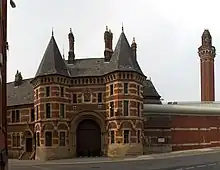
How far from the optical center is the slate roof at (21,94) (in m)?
67.8

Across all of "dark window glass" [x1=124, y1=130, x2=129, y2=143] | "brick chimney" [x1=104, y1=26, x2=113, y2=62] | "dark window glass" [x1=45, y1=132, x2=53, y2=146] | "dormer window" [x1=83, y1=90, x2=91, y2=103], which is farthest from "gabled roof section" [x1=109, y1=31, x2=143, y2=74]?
"dark window glass" [x1=45, y1=132, x2=53, y2=146]

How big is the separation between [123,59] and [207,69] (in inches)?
1385

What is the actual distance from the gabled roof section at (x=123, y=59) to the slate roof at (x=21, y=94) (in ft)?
45.4

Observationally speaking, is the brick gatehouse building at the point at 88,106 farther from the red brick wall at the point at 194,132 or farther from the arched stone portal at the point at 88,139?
the red brick wall at the point at 194,132

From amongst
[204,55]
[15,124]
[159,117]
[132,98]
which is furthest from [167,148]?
[204,55]

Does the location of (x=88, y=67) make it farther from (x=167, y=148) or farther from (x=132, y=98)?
(x=167, y=148)

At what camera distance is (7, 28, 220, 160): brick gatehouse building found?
186 feet

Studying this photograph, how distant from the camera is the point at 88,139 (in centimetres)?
5956

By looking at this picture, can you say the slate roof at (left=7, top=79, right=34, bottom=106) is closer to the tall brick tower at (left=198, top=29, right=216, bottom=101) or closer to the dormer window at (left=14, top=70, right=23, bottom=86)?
the dormer window at (left=14, top=70, right=23, bottom=86)

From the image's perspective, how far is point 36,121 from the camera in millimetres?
60125

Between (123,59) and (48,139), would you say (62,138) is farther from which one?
(123,59)

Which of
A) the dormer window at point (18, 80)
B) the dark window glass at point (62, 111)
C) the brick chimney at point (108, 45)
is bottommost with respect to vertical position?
the dark window glass at point (62, 111)

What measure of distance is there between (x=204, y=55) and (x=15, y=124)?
39500mm

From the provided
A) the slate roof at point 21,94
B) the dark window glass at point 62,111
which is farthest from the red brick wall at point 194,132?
the slate roof at point 21,94
